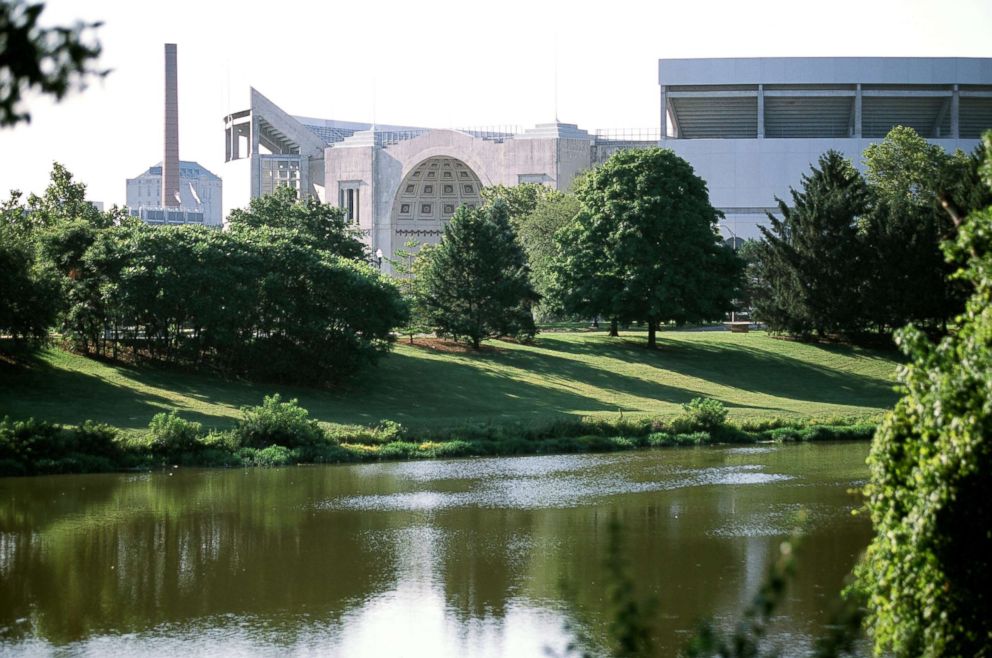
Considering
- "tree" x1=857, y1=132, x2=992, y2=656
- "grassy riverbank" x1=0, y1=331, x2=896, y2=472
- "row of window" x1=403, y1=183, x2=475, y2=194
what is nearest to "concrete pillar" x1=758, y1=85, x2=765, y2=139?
"row of window" x1=403, y1=183, x2=475, y2=194

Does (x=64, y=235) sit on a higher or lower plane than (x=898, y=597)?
higher

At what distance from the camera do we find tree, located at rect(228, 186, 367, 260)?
2420 inches

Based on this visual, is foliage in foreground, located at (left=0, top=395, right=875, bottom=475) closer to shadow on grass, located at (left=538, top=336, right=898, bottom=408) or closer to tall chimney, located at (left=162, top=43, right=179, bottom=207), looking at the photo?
shadow on grass, located at (left=538, top=336, right=898, bottom=408)

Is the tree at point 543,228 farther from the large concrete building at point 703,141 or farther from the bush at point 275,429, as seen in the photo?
the bush at point 275,429

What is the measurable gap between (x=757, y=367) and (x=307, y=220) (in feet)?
76.1

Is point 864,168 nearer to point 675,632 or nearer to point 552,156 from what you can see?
point 552,156

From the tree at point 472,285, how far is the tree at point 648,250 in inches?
135

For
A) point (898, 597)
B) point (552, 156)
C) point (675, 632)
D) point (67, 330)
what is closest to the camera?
point (898, 597)

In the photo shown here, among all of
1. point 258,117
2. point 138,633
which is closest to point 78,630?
point 138,633

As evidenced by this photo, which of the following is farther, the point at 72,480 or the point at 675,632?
the point at 72,480

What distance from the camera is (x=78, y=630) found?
17.7 m

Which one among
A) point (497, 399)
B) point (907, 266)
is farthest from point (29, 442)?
point (907, 266)

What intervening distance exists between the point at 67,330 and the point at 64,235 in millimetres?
3387

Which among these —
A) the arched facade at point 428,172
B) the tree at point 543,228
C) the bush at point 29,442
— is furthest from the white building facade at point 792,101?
the bush at point 29,442
